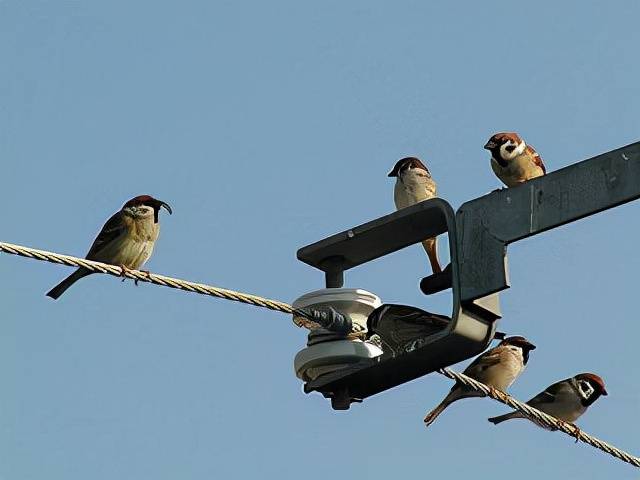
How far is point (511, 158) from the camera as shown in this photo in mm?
8750

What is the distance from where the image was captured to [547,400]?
1029 centimetres

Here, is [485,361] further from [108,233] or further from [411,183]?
[108,233]

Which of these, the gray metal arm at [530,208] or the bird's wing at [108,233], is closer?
the gray metal arm at [530,208]

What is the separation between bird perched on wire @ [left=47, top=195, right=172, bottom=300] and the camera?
29.2ft

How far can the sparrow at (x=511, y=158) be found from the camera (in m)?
8.76

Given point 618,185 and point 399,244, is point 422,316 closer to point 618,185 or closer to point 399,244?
point 399,244

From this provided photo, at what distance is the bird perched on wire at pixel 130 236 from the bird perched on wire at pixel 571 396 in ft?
9.85

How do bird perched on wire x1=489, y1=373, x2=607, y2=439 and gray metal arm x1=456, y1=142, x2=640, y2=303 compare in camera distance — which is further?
bird perched on wire x1=489, y1=373, x2=607, y2=439

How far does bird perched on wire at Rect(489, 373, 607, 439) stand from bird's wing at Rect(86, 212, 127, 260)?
320cm

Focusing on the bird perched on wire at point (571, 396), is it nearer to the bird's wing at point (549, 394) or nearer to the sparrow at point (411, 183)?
the bird's wing at point (549, 394)

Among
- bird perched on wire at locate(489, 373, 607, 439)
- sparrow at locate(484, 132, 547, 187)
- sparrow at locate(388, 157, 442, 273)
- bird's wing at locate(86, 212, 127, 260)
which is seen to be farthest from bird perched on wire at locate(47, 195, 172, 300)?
bird perched on wire at locate(489, 373, 607, 439)

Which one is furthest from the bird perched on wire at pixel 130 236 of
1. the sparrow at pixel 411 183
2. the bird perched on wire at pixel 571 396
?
the bird perched on wire at pixel 571 396

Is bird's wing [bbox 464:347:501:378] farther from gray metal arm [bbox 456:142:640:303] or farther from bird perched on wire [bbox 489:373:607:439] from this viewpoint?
gray metal arm [bbox 456:142:640:303]

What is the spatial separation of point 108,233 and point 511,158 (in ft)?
7.99
